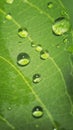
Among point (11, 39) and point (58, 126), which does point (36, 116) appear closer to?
point (58, 126)

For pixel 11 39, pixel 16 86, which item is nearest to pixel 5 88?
pixel 16 86

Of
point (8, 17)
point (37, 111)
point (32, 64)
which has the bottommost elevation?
point (37, 111)

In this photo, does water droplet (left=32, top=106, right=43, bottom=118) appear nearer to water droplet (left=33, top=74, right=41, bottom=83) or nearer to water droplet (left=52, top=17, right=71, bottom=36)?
water droplet (left=33, top=74, right=41, bottom=83)

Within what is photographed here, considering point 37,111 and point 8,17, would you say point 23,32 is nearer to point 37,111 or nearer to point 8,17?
point 8,17

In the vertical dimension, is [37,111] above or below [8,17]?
below

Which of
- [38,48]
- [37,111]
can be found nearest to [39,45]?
[38,48]

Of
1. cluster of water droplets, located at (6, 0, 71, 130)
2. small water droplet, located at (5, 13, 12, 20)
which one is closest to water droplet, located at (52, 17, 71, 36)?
cluster of water droplets, located at (6, 0, 71, 130)
